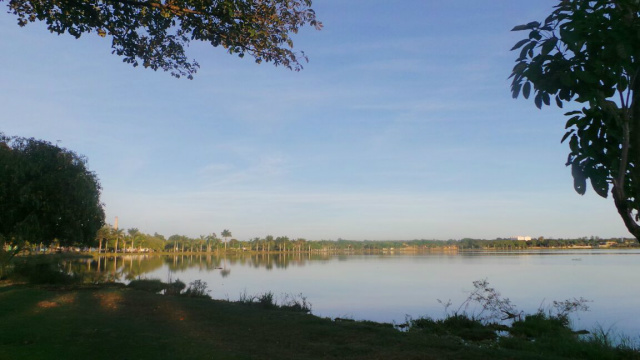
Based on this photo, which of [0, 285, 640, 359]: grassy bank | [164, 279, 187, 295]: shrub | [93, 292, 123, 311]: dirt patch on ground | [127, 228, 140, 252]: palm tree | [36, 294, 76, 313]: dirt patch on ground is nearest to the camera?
[0, 285, 640, 359]: grassy bank

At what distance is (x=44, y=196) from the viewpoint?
68.1 feet

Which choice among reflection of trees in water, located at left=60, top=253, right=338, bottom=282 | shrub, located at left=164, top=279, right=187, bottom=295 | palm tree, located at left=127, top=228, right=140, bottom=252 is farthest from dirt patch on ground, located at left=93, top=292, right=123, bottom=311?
palm tree, located at left=127, top=228, right=140, bottom=252

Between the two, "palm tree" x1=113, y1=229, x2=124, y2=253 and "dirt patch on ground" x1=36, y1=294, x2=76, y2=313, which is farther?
"palm tree" x1=113, y1=229, x2=124, y2=253

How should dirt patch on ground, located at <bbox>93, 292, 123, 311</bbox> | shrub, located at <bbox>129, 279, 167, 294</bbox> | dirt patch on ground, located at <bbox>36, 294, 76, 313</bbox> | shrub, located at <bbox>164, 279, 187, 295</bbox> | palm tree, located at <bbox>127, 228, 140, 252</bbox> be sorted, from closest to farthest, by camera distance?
dirt patch on ground, located at <bbox>36, 294, 76, 313</bbox> → dirt patch on ground, located at <bbox>93, 292, 123, 311</bbox> → shrub, located at <bbox>164, 279, 187, 295</bbox> → shrub, located at <bbox>129, 279, 167, 294</bbox> → palm tree, located at <bbox>127, 228, 140, 252</bbox>

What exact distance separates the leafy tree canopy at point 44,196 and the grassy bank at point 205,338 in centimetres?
767

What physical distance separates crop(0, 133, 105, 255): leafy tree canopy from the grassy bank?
7673 millimetres

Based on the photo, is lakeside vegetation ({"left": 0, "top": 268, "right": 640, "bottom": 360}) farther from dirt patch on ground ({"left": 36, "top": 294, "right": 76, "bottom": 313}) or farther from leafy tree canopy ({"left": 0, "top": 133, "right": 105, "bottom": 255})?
leafy tree canopy ({"left": 0, "top": 133, "right": 105, "bottom": 255})

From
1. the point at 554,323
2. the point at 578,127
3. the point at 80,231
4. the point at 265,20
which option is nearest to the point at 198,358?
the point at 265,20

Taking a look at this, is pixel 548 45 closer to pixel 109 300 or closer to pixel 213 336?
pixel 213 336

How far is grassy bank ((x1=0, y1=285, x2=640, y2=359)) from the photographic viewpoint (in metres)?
7.74

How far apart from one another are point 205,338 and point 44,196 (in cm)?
1600

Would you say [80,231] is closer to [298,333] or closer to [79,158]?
[79,158]

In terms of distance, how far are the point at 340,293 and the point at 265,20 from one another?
26.3 meters

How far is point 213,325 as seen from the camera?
1073 cm
